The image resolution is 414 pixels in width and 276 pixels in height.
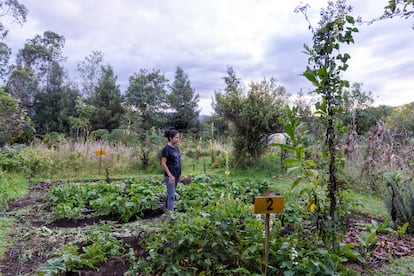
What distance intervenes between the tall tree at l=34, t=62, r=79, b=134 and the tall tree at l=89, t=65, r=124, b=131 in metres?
2.04

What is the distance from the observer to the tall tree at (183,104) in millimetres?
28375

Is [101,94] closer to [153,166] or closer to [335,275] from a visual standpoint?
[153,166]

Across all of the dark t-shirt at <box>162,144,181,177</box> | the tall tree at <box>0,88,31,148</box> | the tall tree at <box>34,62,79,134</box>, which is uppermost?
the tall tree at <box>34,62,79,134</box>

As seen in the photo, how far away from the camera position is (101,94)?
1030 inches

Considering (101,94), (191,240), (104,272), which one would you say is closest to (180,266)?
(191,240)

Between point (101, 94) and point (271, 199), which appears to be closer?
point (271, 199)

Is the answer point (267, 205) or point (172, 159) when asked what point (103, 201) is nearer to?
point (172, 159)

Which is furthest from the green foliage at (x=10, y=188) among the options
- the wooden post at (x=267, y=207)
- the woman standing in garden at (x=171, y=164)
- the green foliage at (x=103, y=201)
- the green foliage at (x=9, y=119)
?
the wooden post at (x=267, y=207)

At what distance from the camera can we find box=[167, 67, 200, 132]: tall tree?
28.4 metres

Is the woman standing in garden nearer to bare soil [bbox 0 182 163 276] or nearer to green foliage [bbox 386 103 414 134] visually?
bare soil [bbox 0 182 163 276]

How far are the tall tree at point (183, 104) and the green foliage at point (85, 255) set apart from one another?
23.3m

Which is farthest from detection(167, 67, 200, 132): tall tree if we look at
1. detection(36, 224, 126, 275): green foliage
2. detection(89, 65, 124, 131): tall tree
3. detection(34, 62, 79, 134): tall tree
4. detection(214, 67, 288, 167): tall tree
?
detection(36, 224, 126, 275): green foliage

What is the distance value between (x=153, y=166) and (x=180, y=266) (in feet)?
25.5

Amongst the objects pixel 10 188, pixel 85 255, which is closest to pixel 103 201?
pixel 85 255
